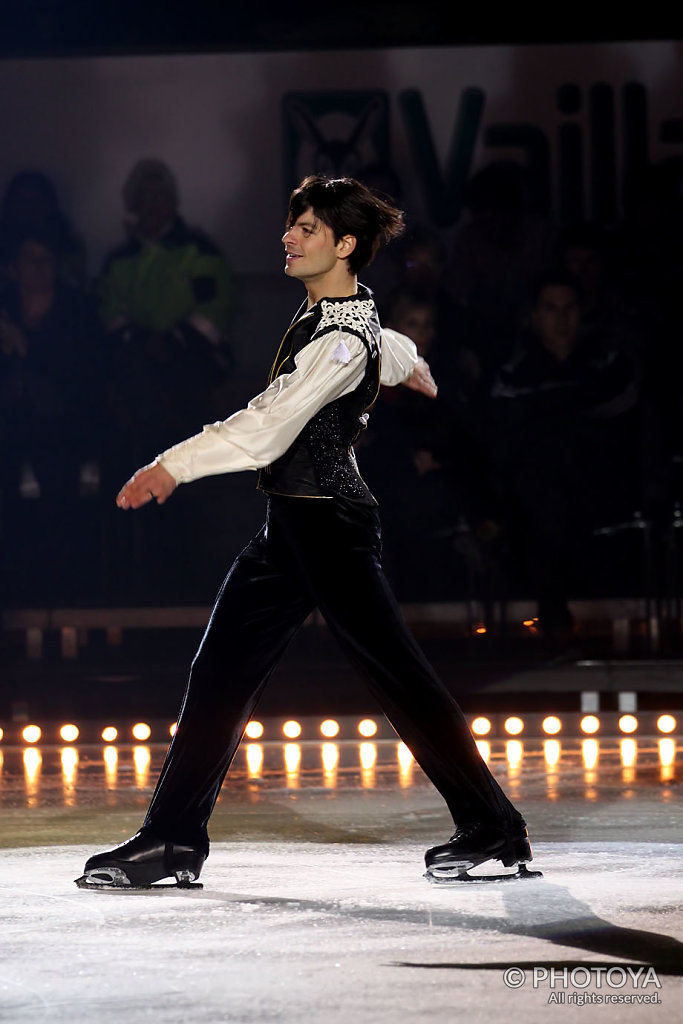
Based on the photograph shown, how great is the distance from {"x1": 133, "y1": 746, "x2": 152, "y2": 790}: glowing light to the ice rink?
0.12 metres

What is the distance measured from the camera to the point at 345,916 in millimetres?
3436

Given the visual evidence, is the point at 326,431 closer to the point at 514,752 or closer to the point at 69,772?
the point at 69,772

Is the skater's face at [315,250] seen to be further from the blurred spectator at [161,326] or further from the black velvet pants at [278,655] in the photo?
the blurred spectator at [161,326]

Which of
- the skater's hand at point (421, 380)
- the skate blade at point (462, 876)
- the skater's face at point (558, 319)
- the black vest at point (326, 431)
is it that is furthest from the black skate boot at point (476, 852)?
the skater's face at point (558, 319)

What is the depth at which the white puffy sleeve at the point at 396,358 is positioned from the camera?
395 centimetres

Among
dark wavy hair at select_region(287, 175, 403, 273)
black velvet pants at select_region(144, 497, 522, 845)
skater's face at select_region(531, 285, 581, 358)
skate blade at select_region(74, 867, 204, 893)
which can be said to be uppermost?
skater's face at select_region(531, 285, 581, 358)

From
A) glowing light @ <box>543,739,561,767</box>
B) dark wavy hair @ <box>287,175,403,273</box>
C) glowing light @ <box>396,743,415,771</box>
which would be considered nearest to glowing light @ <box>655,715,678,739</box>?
glowing light @ <box>543,739,561,767</box>

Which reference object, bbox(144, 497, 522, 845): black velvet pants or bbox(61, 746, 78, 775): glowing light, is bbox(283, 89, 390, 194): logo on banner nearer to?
bbox(61, 746, 78, 775): glowing light

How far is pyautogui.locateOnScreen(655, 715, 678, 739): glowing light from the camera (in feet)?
21.5

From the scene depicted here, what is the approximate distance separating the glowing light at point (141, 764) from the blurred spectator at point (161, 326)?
311cm

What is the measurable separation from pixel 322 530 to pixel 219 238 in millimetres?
5919

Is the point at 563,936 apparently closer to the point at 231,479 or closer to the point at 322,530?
the point at 322,530

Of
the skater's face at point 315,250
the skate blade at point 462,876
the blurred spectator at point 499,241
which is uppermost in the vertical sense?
the blurred spectator at point 499,241

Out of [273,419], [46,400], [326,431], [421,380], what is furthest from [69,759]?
[46,400]
